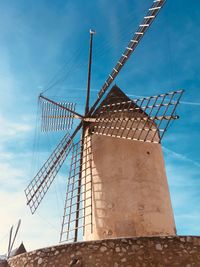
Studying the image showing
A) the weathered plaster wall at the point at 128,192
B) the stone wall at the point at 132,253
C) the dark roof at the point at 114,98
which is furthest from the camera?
the dark roof at the point at 114,98

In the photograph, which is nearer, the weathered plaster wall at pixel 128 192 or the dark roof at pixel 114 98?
the weathered plaster wall at pixel 128 192

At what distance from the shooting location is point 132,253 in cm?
423

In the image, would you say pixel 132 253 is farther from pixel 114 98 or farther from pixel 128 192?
pixel 114 98

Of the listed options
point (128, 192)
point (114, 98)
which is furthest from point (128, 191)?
point (114, 98)

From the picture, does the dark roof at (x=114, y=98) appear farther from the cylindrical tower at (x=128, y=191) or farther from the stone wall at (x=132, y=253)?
the stone wall at (x=132, y=253)

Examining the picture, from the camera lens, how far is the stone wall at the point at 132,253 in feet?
13.7

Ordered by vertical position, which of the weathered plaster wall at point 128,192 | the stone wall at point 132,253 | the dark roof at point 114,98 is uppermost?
the dark roof at point 114,98

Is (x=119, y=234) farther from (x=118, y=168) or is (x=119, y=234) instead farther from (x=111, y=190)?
(x=118, y=168)

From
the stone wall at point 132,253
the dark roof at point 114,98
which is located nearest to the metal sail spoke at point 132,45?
the dark roof at point 114,98

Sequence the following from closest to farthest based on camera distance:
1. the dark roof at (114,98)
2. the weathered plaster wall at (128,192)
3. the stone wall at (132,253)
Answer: the stone wall at (132,253)
the weathered plaster wall at (128,192)
the dark roof at (114,98)

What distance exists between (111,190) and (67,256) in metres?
2.34

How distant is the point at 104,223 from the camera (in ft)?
20.8

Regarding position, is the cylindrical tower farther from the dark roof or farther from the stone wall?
the stone wall

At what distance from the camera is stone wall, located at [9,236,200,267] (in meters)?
4.17
